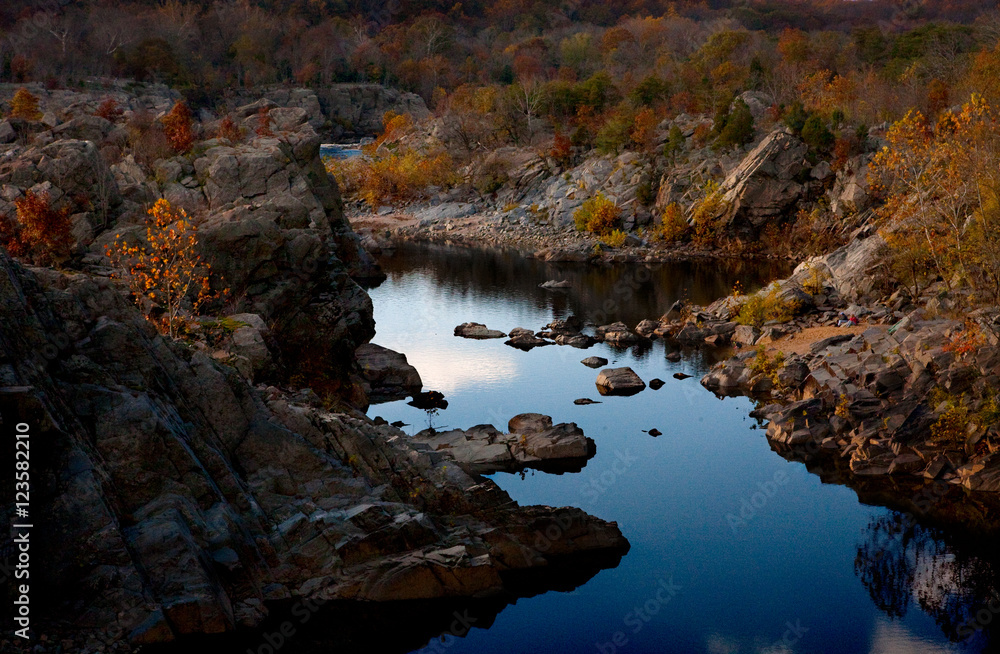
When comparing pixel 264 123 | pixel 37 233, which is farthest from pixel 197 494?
pixel 264 123

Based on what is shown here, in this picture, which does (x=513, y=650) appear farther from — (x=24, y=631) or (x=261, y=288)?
(x=261, y=288)

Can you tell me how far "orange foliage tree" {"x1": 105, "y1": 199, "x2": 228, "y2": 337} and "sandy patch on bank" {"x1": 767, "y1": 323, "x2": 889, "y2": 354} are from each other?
21.1m

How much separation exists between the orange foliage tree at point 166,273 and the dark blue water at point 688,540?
743cm

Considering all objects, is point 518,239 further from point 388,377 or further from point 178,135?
point 388,377

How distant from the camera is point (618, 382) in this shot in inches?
1228

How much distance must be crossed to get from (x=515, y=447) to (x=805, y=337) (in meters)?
15.3

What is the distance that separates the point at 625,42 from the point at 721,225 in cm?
6265

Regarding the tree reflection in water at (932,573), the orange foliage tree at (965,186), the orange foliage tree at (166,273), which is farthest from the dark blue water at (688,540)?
the orange foliage tree at (965,186)

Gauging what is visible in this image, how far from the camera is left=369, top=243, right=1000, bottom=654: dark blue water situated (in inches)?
633

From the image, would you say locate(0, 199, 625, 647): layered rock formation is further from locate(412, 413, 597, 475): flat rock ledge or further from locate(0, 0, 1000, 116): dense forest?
locate(0, 0, 1000, 116): dense forest

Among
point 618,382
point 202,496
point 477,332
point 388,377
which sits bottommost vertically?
point 477,332

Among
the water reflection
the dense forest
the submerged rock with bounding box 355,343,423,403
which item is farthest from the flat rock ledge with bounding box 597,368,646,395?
the dense forest

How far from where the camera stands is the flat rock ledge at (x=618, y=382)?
101 feet

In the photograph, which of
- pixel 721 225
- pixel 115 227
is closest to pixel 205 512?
pixel 115 227
